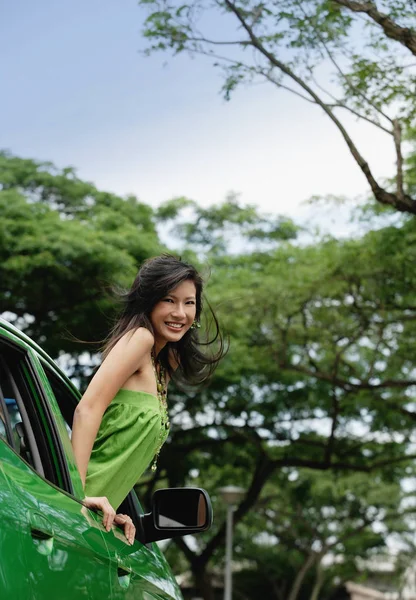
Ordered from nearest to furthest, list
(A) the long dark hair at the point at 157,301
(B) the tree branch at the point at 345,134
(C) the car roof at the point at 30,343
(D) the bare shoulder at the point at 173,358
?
(C) the car roof at the point at 30,343, (A) the long dark hair at the point at 157,301, (D) the bare shoulder at the point at 173,358, (B) the tree branch at the point at 345,134

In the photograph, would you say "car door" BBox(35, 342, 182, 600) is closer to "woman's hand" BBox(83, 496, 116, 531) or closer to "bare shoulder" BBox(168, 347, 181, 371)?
"woman's hand" BBox(83, 496, 116, 531)

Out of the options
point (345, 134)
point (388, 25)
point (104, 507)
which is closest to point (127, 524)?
point (104, 507)

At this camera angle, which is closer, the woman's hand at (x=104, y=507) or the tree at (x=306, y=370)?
the woman's hand at (x=104, y=507)

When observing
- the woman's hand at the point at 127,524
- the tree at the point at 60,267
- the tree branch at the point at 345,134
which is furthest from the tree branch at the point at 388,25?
the tree at the point at 60,267

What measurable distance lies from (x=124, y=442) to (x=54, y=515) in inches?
35.1

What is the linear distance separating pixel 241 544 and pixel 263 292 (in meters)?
20.1

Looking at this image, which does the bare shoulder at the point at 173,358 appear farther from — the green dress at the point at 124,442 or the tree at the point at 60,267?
the tree at the point at 60,267

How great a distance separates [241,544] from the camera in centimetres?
3594

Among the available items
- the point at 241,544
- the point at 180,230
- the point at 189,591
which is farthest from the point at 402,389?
the point at 189,591

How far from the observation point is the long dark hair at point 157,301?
125 inches

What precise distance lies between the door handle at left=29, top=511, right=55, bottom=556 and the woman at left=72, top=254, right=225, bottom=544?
0.51 m

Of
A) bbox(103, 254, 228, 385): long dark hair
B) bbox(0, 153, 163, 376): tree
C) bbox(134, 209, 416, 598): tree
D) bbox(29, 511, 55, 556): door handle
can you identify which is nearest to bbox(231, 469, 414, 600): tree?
bbox(134, 209, 416, 598): tree

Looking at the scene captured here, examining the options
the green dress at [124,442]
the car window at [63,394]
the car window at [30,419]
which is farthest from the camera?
the car window at [63,394]

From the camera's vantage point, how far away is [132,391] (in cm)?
295
